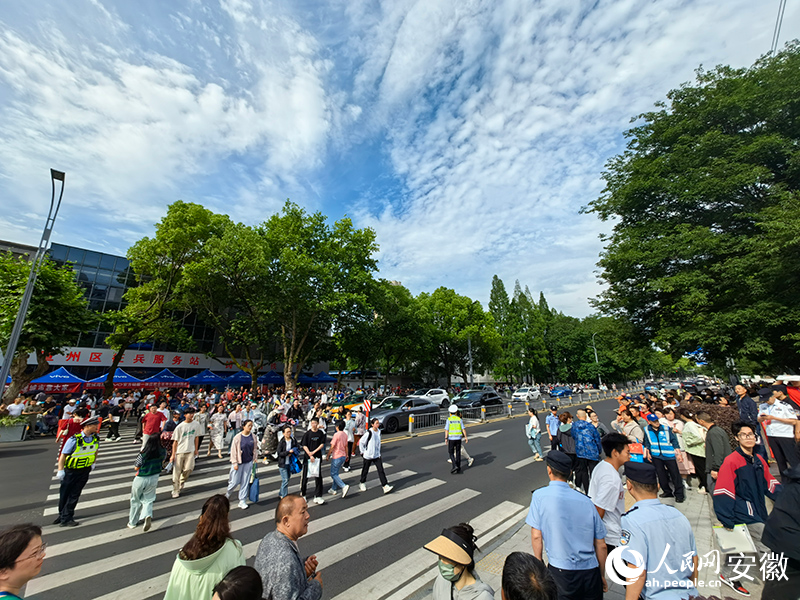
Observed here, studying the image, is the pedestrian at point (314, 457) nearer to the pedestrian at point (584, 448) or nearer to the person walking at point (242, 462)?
the person walking at point (242, 462)

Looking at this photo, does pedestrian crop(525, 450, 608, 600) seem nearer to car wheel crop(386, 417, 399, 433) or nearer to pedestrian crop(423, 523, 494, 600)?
pedestrian crop(423, 523, 494, 600)

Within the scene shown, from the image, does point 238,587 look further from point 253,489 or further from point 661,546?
point 253,489

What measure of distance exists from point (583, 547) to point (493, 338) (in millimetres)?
43741

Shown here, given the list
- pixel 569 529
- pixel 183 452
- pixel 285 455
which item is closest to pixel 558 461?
pixel 569 529

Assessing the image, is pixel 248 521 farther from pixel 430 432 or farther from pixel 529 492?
pixel 430 432

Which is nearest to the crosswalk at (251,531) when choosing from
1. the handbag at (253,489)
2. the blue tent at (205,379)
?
the handbag at (253,489)

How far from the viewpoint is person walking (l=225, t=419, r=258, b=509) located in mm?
7188

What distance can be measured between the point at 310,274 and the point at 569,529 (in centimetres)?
2428

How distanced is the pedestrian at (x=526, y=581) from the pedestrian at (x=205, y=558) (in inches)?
79.0

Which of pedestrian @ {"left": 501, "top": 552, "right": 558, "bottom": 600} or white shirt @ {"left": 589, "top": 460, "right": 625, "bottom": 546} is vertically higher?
pedestrian @ {"left": 501, "top": 552, "right": 558, "bottom": 600}

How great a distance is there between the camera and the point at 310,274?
996 inches

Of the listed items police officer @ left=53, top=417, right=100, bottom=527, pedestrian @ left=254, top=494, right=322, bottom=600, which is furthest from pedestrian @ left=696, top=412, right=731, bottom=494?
police officer @ left=53, top=417, right=100, bottom=527

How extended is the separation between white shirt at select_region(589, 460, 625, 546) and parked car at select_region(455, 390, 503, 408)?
19494mm

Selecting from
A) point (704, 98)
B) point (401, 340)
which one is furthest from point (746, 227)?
point (401, 340)
